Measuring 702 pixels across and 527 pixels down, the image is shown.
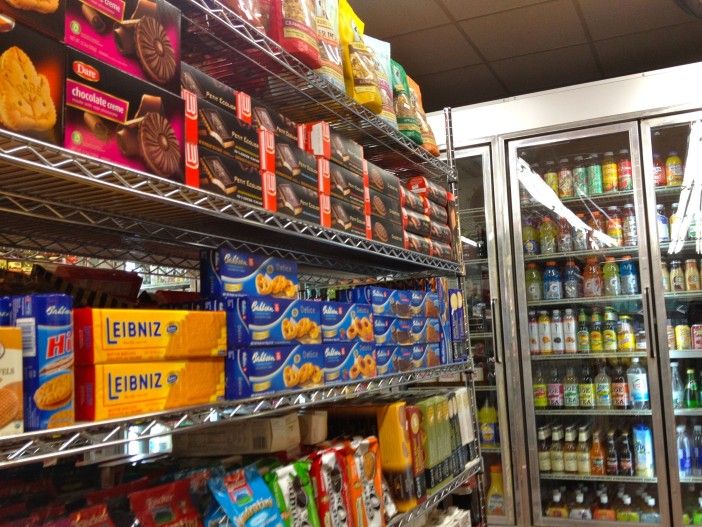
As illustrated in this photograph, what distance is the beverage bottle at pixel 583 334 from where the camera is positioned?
379cm

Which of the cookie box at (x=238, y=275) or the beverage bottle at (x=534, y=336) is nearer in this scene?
the cookie box at (x=238, y=275)

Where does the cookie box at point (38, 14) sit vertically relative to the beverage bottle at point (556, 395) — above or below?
above

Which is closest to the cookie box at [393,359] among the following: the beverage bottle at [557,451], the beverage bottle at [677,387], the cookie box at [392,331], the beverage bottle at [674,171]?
the cookie box at [392,331]

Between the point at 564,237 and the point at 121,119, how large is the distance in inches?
129

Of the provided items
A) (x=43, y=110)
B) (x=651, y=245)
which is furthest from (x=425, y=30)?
(x=43, y=110)

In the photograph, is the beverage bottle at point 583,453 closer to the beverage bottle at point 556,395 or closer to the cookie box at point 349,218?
the beverage bottle at point 556,395

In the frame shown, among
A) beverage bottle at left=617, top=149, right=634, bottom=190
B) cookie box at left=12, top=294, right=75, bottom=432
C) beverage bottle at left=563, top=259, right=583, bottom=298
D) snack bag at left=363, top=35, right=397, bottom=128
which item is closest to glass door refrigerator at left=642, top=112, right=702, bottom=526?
beverage bottle at left=617, top=149, right=634, bottom=190

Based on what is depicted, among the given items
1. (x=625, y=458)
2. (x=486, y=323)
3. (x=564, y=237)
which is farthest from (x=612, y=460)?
(x=564, y=237)

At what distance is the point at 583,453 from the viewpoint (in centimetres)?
368

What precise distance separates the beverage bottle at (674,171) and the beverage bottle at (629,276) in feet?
1.56

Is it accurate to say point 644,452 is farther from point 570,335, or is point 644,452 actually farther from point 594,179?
point 594,179

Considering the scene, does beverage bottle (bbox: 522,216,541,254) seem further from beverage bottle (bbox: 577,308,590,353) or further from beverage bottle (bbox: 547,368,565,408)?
beverage bottle (bbox: 547,368,565,408)

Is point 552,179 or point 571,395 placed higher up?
point 552,179

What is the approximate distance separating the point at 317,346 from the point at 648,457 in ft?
8.82
